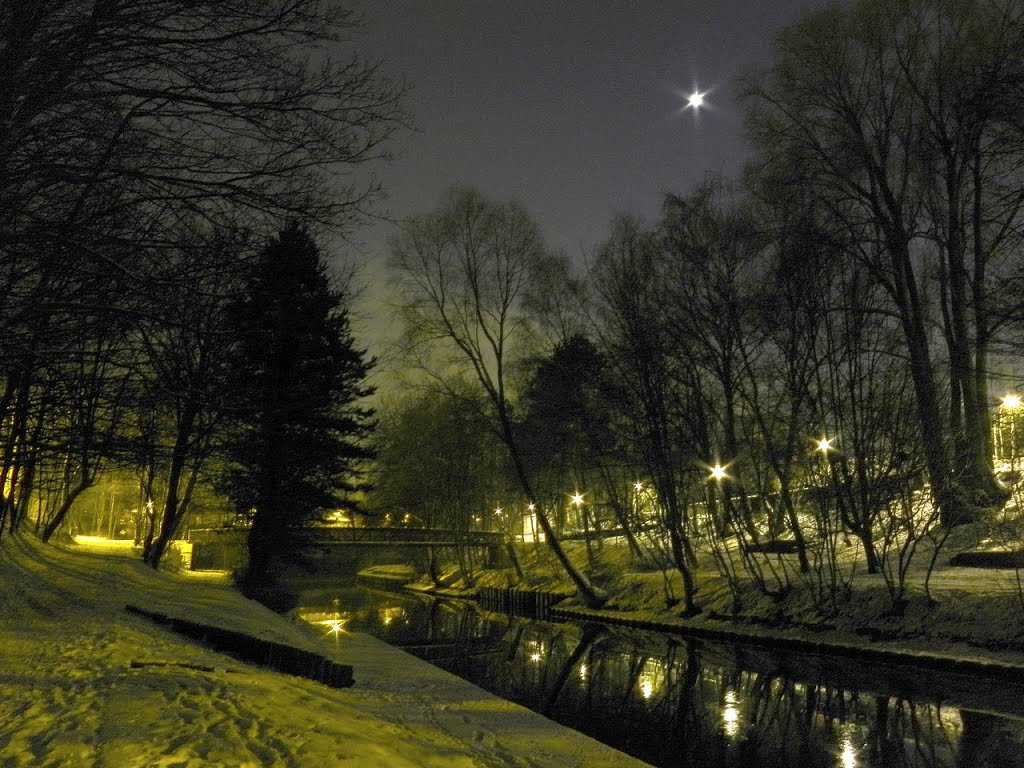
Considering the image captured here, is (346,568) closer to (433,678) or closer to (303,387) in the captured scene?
(303,387)

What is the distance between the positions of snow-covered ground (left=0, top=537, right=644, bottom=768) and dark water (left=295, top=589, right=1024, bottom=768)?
6.27ft

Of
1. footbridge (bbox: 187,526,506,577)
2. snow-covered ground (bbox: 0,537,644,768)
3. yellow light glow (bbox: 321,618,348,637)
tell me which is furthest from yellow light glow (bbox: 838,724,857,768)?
footbridge (bbox: 187,526,506,577)

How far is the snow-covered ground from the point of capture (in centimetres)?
643

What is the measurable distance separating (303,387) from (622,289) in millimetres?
14307

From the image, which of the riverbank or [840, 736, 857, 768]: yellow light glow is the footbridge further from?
[840, 736, 857, 768]: yellow light glow

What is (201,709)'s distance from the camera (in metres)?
7.68

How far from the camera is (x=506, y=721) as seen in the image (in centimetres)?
1226

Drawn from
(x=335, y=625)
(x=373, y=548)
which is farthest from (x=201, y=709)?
(x=373, y=548)

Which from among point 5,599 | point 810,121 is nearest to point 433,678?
point 5,599

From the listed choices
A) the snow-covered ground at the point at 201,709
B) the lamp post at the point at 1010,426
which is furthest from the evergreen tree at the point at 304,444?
the lamp post at the point at 1010,426

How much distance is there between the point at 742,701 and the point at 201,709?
10931 mm

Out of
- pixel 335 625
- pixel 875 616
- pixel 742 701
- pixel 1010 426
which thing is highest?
pixel 1010 426

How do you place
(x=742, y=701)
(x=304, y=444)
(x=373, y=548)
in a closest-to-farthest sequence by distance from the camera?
(x=742, y=701), (x=304, y=444), (x=373, y=548)

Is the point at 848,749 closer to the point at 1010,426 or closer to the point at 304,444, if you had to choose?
the point at 1010,426
